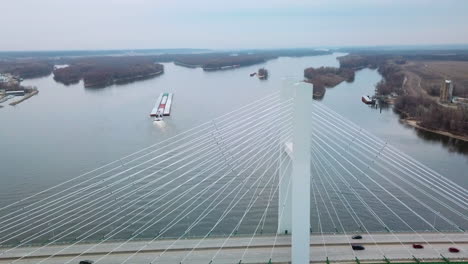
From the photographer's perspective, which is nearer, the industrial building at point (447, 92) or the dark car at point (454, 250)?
the dark car at point (454, 250)

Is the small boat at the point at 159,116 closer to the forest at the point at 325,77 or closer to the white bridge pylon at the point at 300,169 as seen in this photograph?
the forest at the point at 325,77

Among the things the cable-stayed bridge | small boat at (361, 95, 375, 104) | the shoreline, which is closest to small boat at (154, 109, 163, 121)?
the cable-stayed bridge

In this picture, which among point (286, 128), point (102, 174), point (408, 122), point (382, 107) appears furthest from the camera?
point (382, 107)

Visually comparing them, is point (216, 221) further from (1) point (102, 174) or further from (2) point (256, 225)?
(1) point (102, 174)

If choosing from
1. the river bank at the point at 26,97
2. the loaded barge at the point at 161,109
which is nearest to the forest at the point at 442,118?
the loaded barge at the point at 161,109

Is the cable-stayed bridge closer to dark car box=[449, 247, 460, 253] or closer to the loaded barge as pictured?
dark car box=[449, 247, 460, 253]

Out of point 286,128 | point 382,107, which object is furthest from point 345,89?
point 286,128
